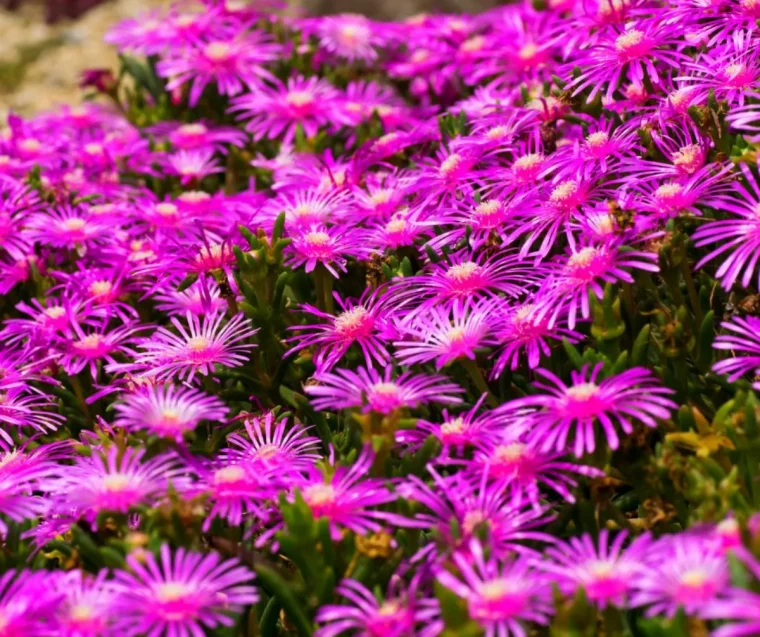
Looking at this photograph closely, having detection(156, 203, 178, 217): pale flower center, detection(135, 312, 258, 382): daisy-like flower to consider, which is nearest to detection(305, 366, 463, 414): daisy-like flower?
detection(135, 312, 258, 382): daisy-like flower

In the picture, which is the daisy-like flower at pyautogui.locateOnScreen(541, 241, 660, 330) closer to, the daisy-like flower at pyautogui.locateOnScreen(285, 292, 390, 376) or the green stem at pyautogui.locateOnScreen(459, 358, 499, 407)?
the green stem at pyautogui.locateOnScreen(459, 358, 499, 407)

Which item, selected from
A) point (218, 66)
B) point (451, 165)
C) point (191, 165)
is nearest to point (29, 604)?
point (451, 165)

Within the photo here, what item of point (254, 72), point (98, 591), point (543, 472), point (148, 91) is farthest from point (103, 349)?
point (148, 91)

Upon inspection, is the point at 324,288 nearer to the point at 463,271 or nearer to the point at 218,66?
the point at 463,271

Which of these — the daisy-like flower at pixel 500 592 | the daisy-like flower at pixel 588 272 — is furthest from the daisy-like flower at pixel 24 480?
the daisy-like flower at pixel 588 272

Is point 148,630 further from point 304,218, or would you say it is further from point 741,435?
point 304,218

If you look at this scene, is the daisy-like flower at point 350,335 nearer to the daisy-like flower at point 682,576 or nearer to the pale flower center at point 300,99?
the daisy-like flower at point 682,576
